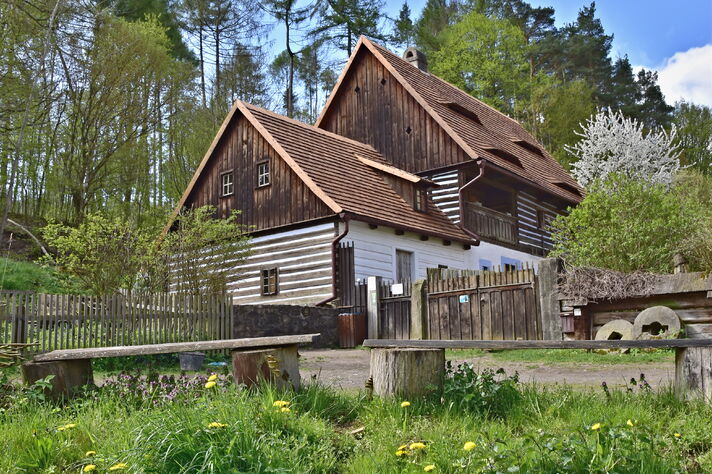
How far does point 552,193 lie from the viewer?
28.5 meters

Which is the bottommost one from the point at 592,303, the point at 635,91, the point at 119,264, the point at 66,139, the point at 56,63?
the point at 592,303

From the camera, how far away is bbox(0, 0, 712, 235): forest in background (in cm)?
2764

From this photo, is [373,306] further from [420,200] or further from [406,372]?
[406,372]

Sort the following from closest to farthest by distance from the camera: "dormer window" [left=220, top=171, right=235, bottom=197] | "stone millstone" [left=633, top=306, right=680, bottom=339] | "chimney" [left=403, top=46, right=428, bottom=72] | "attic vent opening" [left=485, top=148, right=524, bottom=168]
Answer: "stone millstone" [left=633, top=306, right=680, bottom=339]
"dormer window" [left=220, top=171, right=235, bottom=197]
"attic vent opening" [left=485, top=148, right=524, bottom=168]
"chimney" [left=403, top=46, right=428, bottom=72]

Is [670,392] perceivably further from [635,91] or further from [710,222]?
[635,91]

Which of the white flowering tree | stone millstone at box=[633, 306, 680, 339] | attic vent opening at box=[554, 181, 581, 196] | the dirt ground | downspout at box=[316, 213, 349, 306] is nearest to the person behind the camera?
the dirt ground

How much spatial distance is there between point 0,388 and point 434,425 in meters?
4.18

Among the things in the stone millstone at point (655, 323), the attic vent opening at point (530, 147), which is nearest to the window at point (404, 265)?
the stone millstone at point (655, 323)

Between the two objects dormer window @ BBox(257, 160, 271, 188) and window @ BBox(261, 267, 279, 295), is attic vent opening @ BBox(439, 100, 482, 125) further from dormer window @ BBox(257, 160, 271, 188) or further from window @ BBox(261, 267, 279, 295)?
window @ BBox(261, 267, 279, 295)

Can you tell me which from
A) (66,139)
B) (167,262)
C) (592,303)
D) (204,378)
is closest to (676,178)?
(592,303)

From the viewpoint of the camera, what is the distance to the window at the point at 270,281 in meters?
22.3

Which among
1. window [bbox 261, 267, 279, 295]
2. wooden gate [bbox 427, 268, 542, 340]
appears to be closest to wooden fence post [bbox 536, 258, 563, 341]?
wooden gate [bbox 427, 268, 542, 340]

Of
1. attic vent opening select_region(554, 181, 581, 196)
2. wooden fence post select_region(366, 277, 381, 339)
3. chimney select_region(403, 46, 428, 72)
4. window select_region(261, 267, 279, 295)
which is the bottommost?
wooden fence post select_region(366, 277, 381, 339)

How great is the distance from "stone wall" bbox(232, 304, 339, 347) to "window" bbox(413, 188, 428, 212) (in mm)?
6209
